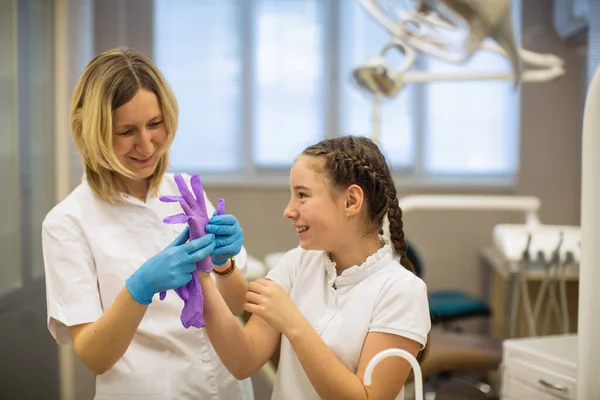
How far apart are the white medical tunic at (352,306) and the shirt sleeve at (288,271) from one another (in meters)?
0.01

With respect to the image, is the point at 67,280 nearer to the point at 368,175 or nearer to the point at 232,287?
the point at 232,287

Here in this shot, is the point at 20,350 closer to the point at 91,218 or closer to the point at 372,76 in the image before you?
the point at 91,218

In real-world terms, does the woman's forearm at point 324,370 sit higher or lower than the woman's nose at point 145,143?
lower

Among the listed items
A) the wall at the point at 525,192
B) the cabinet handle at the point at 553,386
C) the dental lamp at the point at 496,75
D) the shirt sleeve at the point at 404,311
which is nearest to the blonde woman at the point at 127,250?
the shirt sleeve at the point at 404,311

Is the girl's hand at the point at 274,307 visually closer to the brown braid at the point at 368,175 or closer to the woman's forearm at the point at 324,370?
the woman's forearm at the point at 324,370

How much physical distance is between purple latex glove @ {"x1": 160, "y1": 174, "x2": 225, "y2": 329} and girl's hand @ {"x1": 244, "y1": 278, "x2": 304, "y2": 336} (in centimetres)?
8

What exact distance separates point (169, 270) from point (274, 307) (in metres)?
0.18

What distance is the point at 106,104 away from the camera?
1.09m

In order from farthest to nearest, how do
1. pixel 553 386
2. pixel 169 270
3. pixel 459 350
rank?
1. pixel 459 350
2. pixel 553 386
3. pixel 169 270

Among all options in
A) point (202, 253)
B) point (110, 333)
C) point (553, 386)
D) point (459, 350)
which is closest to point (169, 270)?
point (202, 253)

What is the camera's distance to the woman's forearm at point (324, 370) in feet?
3.28

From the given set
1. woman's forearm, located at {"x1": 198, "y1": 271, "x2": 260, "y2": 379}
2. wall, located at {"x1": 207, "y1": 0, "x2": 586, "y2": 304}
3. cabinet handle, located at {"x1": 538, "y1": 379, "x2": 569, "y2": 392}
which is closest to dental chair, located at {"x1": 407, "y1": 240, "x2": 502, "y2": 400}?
cabinet handle, located at {"x1": 538, "y1": 379, "x2": 569, "y2": 392}

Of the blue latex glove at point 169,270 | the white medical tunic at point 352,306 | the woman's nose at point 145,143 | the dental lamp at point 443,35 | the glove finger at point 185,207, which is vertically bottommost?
the white medical tunic at point 352,306

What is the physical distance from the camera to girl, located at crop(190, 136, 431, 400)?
103 cm
